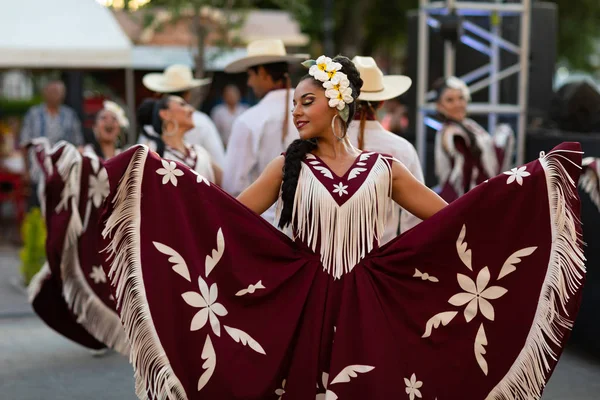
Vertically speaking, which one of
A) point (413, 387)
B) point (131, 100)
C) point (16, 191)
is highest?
point (413, 387)

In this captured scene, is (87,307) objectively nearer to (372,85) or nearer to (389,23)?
(372,85)

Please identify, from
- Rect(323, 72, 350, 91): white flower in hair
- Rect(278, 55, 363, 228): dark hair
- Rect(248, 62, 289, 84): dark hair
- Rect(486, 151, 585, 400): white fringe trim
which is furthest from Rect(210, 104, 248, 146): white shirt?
Rect(486, 151, 585, 400): white fringe trim

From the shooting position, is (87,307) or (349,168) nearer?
(349,168)

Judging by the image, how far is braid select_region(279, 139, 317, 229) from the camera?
399 cm

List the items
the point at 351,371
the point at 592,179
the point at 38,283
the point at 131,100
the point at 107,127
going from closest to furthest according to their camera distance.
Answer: the point at 351,371, the point at 592,179, the point at 38,283, the point at 107,127, the point at 131,100

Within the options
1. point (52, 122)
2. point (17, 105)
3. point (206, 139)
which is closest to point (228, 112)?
point (52, 122)

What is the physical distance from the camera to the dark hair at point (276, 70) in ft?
20.1

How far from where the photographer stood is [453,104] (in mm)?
7512

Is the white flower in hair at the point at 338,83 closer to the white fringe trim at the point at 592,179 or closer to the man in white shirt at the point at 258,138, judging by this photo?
the man in white shirt at the point at 258,138

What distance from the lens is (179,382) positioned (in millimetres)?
3830

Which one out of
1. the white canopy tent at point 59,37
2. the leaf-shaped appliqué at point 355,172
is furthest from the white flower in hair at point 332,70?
the white canopy tent at point 59,37

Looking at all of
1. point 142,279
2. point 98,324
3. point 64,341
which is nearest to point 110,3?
point 64,341

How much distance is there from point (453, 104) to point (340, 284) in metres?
3.87

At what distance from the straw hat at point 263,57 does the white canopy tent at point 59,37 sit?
5655mm
